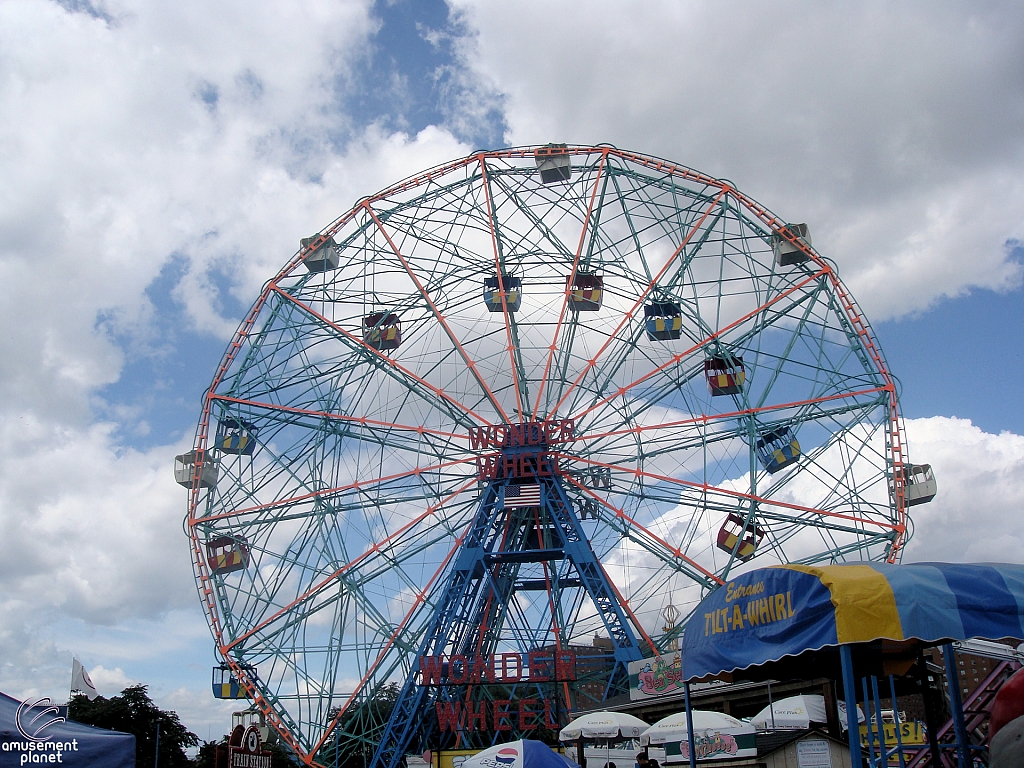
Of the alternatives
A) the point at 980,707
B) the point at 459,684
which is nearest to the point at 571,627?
the point at 459,684

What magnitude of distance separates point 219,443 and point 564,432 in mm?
11458

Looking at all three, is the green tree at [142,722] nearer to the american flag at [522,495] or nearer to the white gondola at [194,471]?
the white gondola at [194,471]

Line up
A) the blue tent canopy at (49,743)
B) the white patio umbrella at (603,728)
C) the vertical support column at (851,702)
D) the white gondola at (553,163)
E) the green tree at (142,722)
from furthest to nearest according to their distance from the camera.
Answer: the green tree at (142,722) < the white gondola at (553,163) < the white patio umbrella at (603,728) < the vertical support column at (851,702) < the blue tent canopy at (49,743)

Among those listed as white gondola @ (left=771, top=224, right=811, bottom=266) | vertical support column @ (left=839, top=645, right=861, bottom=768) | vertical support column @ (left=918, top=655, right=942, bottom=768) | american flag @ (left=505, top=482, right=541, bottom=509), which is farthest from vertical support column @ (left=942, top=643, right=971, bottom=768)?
white gondola @ (left=771, top=224, right=811, bottom=266)

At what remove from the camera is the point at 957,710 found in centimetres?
879

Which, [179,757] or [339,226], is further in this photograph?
[179,757]

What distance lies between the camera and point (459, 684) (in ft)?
87.2

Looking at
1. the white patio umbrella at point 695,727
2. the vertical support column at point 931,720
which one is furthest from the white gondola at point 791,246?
the vertical support column at point 931,720

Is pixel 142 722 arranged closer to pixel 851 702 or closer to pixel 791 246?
pixel 791 246

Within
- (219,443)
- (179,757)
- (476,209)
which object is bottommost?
(179,757)

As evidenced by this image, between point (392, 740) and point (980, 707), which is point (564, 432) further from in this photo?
point (980, 707)

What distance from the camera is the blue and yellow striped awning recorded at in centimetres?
Answer: 765

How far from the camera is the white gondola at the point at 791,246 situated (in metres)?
30.0

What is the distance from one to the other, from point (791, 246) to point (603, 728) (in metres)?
17.7
